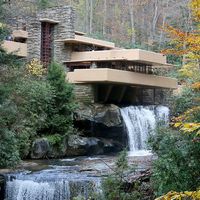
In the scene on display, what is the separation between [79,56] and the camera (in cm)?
2209

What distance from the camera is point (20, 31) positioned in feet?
69.8

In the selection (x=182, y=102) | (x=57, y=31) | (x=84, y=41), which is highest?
(x=57, y=31)

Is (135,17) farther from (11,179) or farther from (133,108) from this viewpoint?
(11,179)

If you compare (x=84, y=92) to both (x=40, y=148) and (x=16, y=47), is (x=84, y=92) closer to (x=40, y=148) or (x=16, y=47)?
(x=16, y=47)

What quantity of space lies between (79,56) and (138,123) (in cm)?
515

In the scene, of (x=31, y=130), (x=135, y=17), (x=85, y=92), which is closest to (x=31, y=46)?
(x=85, y=92)

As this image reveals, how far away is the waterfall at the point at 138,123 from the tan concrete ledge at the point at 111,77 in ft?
4.63

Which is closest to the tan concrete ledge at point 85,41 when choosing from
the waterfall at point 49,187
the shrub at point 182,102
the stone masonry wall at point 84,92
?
the stone masonry wall at point 84,92

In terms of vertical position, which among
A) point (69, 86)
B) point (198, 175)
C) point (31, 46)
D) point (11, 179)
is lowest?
point (11, 179)

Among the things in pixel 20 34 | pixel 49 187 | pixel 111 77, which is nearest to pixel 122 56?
pixel 111 77

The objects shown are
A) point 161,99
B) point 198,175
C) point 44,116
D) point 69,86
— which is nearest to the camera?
point 198,175

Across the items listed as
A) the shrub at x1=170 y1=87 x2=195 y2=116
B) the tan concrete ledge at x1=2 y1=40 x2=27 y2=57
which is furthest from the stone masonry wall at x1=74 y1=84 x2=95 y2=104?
the shrub at x1=170 y1=87 x2=195 y2=116

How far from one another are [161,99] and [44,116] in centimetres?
1057

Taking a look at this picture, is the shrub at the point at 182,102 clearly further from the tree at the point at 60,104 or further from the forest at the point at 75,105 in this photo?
the tree at the point at 60,104
